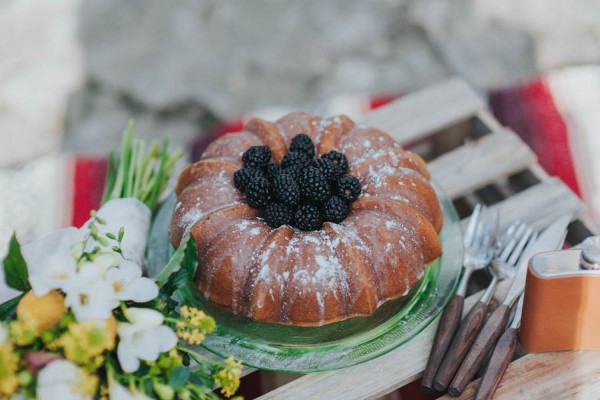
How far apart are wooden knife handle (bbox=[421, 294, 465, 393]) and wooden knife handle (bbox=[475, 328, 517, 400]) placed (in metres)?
0.11

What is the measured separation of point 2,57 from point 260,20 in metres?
1.39

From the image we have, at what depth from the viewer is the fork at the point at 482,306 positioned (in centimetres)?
162

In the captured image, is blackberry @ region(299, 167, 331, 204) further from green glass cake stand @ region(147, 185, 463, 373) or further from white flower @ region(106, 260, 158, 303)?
white flower @ region(106, 260, 158, 303)

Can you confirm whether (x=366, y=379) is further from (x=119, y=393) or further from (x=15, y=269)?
(x=15, y=269)

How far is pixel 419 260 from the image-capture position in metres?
1.73

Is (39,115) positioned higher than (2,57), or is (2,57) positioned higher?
(2,57)

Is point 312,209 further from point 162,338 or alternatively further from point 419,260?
point 162,338

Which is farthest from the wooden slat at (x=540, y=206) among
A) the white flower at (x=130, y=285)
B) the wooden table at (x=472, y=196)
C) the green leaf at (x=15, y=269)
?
the green leaf at (x=15, y=269)

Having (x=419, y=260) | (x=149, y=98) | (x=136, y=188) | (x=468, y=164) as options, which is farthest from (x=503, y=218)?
(x=149, y=98)

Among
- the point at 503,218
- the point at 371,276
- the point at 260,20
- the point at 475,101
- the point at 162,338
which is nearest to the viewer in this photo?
the point at 162,338

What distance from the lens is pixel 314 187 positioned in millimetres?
1698

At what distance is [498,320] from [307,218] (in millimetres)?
506

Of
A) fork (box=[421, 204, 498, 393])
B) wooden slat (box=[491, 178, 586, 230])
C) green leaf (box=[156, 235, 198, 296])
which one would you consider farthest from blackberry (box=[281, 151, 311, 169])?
wooden slat (box=[491, 178, 586, 230])

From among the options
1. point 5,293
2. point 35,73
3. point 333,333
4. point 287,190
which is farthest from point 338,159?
point 35,73
